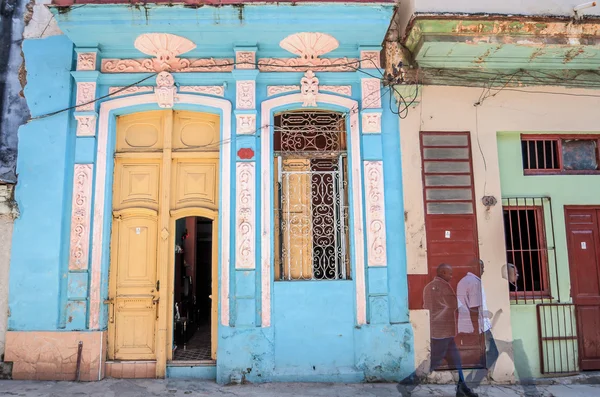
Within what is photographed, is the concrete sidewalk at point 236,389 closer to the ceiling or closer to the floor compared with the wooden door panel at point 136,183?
closer to the floor

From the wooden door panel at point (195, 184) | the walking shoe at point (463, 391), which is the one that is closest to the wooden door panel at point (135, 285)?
the wooden door panel at point (195, 184)

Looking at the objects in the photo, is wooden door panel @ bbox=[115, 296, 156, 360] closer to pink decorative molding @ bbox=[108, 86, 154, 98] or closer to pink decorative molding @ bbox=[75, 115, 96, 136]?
pink decorative molding @ bbox=[75, 115, 96, 136]

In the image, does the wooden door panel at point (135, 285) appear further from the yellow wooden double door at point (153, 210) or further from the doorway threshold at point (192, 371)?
the doorway threshold at point (192, 371)

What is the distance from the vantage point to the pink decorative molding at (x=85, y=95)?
19.3ft

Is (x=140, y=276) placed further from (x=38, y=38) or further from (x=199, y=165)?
(x=38, y=38)

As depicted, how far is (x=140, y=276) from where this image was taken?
5.87m

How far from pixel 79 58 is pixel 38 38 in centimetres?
73

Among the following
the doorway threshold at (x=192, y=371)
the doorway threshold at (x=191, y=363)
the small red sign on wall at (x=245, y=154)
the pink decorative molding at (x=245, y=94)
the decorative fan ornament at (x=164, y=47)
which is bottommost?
the doorway threshold at (x=192, y=371)

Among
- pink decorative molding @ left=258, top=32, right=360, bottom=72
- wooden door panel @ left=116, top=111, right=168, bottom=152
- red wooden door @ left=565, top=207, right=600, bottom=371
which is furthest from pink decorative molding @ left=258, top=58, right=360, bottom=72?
red wooden door @ left=565, top=207, right=600, bottom=371

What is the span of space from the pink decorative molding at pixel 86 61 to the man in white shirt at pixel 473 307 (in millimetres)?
5717

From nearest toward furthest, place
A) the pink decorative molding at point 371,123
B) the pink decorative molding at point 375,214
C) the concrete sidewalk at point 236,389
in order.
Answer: the concrete sidewalk at point 236,389 < the pink decorative molding at point 375,214 < the pink decorative molding at point 371,123

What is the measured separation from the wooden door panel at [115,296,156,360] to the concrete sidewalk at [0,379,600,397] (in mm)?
371

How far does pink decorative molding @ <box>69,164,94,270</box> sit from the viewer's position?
5.65 metres

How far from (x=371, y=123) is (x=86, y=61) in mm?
3954
